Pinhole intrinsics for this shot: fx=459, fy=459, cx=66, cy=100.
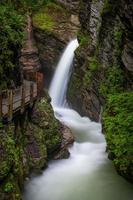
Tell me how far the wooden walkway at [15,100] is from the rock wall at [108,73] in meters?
2.94

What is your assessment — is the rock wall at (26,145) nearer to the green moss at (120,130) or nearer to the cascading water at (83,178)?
the cascading water at (83,178)

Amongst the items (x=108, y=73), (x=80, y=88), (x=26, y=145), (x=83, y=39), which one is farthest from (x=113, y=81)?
(x=26, y=145)

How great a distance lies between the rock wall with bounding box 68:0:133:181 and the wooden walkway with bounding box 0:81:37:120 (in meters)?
2.94

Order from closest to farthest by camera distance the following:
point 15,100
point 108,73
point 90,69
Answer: point 15,100, point 108,73, point 90,69

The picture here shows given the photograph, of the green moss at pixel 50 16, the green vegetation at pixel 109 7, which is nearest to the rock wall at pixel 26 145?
the green vegetation at pixel 109 7

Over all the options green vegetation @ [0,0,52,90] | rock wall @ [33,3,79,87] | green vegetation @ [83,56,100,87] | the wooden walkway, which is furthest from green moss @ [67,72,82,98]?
green vegetation @ [0,0,52,90]

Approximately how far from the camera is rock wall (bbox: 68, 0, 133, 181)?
15602mm

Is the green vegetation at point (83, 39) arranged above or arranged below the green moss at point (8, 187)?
above

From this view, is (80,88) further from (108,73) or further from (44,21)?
(44,21)

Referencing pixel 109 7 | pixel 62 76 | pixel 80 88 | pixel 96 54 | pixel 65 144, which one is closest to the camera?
pixel 65 144

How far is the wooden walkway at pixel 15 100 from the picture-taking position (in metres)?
14.9

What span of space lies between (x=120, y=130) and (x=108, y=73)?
23.4ft

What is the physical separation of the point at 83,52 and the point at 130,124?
1160 centimetres

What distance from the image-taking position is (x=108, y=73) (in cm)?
2247
